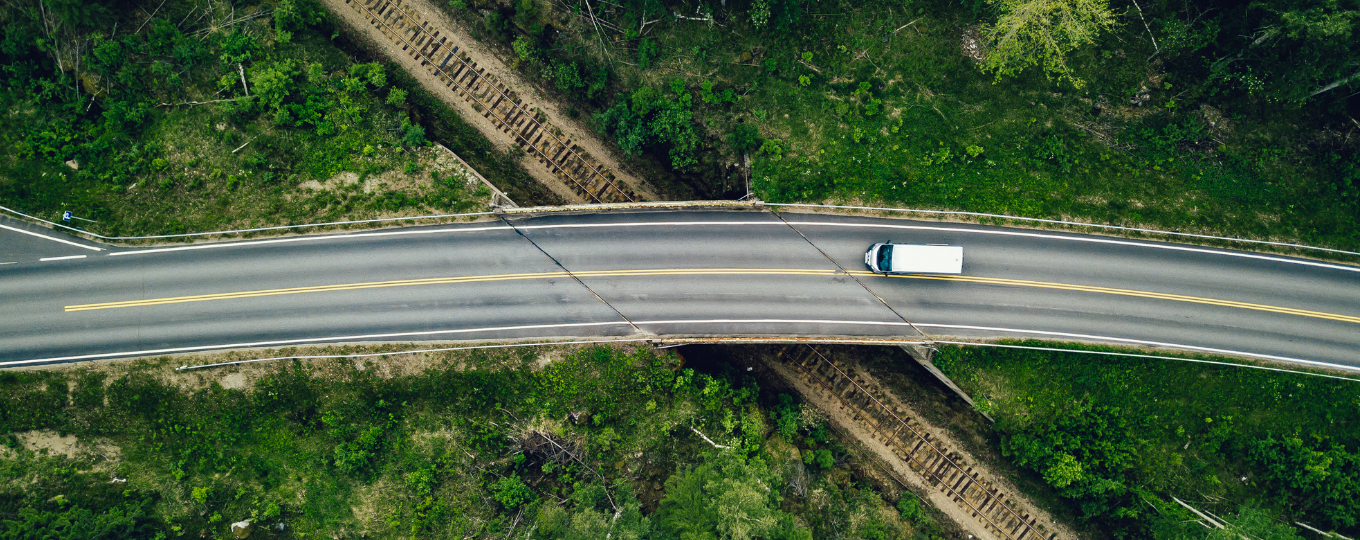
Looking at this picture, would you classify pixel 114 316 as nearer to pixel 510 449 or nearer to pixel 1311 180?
pixel 510 449

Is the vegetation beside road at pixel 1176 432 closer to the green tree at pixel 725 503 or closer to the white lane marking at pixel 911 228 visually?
the white lane marking at pixel 911 228

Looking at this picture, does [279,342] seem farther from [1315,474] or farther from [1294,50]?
[1315,474]

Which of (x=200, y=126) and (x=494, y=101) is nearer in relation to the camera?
(x=200, y=126)

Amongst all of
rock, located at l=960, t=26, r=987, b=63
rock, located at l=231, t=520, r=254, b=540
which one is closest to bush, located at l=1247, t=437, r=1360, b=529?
rock, located at l=960, t=26, r=987, b=63

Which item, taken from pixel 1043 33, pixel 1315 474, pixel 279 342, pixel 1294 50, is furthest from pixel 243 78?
pixel 1315 474

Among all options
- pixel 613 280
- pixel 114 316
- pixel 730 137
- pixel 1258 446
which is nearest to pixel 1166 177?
pixel 1258 446

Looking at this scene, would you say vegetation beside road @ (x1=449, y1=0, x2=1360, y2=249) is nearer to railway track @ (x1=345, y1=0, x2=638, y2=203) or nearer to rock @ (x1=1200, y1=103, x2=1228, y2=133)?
rock @ (x1=1200, y1=103, x2=1228, y2=133)
